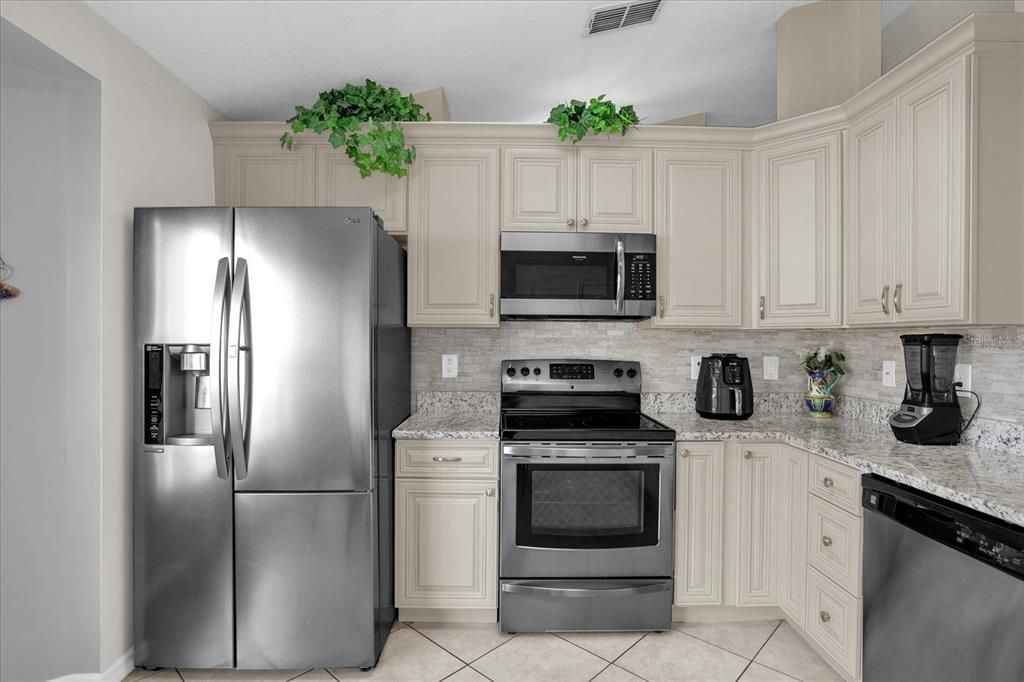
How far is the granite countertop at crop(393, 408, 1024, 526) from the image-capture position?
142cm

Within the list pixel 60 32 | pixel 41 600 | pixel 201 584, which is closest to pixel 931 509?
pixel 201 584

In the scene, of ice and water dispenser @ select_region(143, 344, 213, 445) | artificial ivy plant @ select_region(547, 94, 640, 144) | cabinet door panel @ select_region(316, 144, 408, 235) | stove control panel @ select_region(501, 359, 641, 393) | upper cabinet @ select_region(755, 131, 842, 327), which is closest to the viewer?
ice and water dispenser @ select_region(143, 344, 213, 445)

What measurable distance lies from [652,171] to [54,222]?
243 cm

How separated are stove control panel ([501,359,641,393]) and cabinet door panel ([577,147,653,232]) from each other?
74 centimetres

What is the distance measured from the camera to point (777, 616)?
2.44 m

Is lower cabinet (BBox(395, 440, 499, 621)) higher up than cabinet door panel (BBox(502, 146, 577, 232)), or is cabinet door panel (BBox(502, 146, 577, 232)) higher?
cabinet door panel (BBox(502, 146, 577, 232))

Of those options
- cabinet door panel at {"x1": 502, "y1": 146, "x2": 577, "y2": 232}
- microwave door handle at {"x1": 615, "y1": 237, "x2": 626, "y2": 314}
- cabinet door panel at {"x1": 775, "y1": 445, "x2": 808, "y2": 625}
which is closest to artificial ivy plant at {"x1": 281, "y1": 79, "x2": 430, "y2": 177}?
cabinet door panel at {"x1": 502, "y1": 146, "x2": 577, "y2": 232}

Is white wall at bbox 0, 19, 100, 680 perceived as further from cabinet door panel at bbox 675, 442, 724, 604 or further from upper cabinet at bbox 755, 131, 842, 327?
upper cabinet at bbox 755, 131, 842, 327

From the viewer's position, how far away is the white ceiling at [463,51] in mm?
2043

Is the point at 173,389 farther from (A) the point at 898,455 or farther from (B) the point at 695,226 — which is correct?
(A) the point at 898,455

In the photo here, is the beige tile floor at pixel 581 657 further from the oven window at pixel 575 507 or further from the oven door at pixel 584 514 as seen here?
the oven window at pixel 575 507

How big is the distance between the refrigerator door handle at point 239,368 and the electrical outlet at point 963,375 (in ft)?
8.57

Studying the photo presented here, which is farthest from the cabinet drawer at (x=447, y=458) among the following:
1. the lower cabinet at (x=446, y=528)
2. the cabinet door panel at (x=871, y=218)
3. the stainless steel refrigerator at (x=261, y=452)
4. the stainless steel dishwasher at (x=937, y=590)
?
the cabinet door panel at (x=871, y=218)

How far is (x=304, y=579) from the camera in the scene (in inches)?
78.2
